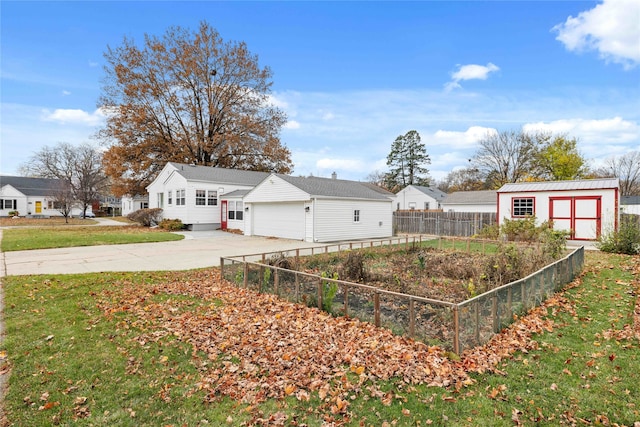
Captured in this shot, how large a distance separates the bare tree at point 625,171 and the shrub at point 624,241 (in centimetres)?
3902

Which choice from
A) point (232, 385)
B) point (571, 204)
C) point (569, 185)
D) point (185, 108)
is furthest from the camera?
point (185, 108)

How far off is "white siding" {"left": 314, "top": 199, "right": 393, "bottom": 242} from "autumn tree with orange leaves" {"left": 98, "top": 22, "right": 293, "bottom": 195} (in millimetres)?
17665

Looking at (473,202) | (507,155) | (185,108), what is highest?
(185,108)

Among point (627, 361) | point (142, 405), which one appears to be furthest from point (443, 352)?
point (142, 405)

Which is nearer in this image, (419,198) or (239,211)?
(239,211)

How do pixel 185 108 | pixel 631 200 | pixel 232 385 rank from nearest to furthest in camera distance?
1. pixel 232 385
2. pixel 185 108
3. pixel 631 200

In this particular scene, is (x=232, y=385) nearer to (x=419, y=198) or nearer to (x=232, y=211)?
(x=232, y=211)

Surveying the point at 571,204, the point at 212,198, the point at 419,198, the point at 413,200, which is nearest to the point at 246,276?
the point at 571,204

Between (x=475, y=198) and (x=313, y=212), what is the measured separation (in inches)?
945

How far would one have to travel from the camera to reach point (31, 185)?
1658 inches

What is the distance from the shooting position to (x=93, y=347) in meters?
4.36

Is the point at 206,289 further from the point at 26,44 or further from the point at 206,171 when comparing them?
the point at 206,171

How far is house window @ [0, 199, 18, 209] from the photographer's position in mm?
38987

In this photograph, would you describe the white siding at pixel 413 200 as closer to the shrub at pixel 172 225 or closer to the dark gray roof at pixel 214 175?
the dark gray roof at pixel 214 175
